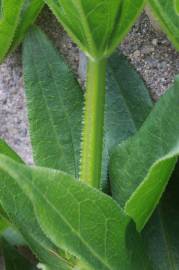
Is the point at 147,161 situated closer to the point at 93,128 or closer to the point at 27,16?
the point at 93,128

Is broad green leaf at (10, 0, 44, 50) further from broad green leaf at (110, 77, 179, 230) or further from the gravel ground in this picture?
broad green leaf at (110, 77, 179, 230)

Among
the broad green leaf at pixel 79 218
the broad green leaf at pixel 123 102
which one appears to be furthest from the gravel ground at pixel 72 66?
the broad green leaf at pixel 79 218

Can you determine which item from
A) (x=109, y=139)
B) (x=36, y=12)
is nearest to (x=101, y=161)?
(x=109, y=139)

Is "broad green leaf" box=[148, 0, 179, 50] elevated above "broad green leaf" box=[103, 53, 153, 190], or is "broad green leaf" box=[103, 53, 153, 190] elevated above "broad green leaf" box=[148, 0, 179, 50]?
"broad green leaf" box=[148, 0, 179, 50]

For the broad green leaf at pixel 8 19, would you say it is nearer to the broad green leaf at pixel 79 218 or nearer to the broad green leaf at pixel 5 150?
the broad green leaf at pixel 5 150

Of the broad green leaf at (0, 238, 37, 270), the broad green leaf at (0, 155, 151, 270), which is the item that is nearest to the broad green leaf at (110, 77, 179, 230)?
the broad green leaf at (0, 155, 151, 270)

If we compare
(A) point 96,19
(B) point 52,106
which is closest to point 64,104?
(B) point 52,106
